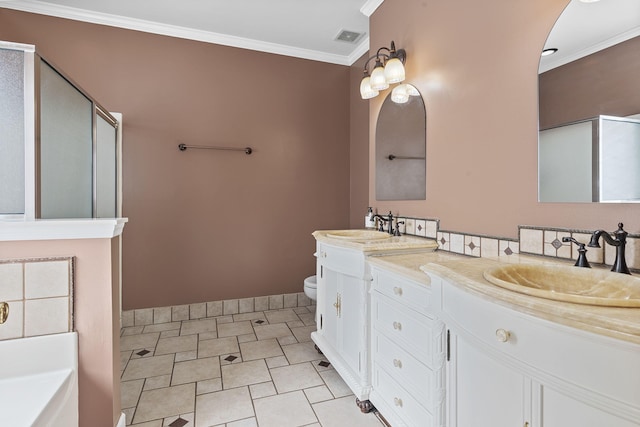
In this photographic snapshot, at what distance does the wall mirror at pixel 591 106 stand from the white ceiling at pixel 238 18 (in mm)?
1657

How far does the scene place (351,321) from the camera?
6.10 ft

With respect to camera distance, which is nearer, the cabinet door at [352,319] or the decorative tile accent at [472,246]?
the decorative tile accent at [472,246]

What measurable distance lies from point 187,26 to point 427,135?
2405mm

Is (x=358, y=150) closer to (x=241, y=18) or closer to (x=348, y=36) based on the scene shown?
(x=348, y=36)

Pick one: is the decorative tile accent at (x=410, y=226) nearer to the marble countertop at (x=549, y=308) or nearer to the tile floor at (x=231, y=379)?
the marble countertop at (x=549, y=308)

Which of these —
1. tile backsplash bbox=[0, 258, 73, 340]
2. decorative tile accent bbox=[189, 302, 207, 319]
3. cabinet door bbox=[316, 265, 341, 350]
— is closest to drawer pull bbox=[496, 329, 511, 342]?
cabinet door bbox=[316, 265, 341, 350]

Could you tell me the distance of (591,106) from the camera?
1157 millimetres

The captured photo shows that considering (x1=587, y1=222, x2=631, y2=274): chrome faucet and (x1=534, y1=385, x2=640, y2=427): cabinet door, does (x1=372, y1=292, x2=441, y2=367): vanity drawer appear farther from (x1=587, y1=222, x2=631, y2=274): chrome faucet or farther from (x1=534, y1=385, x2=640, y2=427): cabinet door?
(x1=587, y1=222, x2=631, y2=274): chrome faucet

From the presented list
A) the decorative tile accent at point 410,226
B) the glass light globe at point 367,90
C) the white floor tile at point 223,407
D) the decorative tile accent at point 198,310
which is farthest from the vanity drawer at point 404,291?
the decorative tile accent at point 198,310

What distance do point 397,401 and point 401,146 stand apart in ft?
5.35

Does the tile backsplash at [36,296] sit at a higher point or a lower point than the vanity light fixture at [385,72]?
lower

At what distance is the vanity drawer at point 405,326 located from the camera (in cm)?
126

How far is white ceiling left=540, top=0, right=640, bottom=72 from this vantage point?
42.0 inches

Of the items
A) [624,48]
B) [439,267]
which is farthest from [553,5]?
[439,267]
